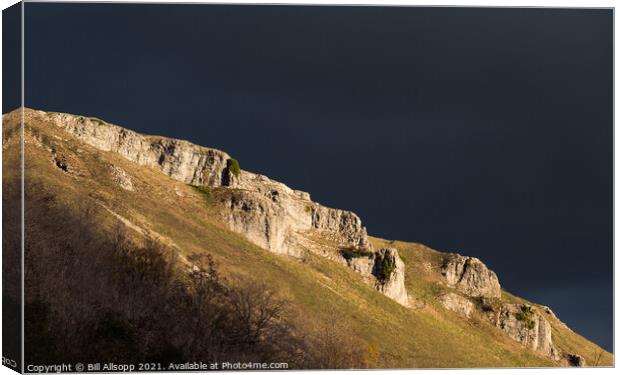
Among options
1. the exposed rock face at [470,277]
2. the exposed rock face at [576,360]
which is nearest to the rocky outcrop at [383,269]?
the exposed rock face at [470,277]

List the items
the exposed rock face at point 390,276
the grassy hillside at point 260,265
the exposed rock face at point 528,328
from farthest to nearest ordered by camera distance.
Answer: the exposed rock face at point 528,328 → the exposed rock face at point 390,276 → the grassy hillside at point 260,265

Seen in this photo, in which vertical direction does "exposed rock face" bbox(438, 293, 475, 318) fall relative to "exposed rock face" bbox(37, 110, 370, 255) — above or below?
below

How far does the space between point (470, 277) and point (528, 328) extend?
81.7 ft

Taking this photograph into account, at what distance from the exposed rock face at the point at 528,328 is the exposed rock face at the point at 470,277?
13.6 metres

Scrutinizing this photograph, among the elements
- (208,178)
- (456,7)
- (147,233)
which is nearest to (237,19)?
(456,7)

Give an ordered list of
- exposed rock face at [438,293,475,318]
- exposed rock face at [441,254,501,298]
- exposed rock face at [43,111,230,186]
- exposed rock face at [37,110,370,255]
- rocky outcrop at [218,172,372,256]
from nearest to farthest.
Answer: exposed rock face at [37,110,370,255] → rocky outcrop at [218,172,372,256] → exposed rock face at [43,111,230,186] → exposed rock face at [438,293,475,318] → exposed rock face at [441,254,501,298]

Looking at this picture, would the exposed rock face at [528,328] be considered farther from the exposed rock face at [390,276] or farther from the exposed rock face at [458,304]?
the exposed rock face at [390,276]

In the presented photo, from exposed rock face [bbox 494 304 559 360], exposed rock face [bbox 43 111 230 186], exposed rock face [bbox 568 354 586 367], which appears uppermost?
exposed rock face [bbox 43 111 230 186]

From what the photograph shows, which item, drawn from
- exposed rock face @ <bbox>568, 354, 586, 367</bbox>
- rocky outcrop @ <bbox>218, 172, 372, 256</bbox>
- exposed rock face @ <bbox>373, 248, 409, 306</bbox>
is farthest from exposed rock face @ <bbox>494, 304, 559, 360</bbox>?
rocky outcrop @ <bbox>218, 172, 372, 256</bbox>

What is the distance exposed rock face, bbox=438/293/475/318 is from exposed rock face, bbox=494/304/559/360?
20.5ft

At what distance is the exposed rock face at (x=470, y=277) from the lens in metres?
189

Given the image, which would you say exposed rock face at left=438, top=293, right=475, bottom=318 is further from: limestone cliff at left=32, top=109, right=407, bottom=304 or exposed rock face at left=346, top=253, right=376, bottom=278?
exposed rock face at left=346, top=253, right=376, bottom=278

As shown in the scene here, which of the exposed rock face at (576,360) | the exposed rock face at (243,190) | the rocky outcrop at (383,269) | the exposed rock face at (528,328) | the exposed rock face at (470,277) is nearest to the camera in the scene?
the exposed rock face at (243,190)

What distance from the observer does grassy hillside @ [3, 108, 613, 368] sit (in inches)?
2547
